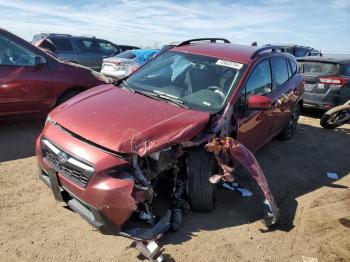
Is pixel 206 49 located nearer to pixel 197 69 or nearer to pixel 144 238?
pixel 197 69

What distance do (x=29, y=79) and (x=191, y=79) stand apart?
2.90m

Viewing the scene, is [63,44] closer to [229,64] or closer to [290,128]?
[290,128]

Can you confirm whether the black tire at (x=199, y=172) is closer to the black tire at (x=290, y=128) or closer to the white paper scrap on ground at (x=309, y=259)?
the white paper scrap on ground at (x=309, y=259)

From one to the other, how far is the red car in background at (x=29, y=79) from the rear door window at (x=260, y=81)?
330 cm

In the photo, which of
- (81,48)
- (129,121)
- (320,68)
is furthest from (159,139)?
(81,48)

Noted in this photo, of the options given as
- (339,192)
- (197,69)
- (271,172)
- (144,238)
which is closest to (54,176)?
(144,238)

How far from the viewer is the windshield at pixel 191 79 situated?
4.33 meters

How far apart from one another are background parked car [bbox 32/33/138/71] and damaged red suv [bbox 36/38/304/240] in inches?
364

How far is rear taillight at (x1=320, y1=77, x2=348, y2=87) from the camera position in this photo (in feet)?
28.8

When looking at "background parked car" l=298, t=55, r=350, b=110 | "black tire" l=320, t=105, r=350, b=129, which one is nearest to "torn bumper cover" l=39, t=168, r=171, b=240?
"black tire" l=320, t=105, r=350, b=129

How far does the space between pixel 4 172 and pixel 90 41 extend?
10685 millimetres

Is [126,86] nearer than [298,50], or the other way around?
[126,86]

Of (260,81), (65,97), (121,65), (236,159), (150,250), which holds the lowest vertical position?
(150,250)

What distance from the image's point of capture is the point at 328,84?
8.90 m
